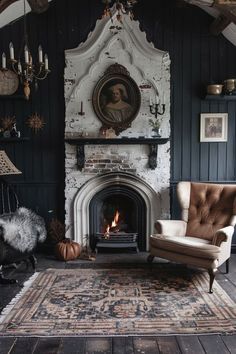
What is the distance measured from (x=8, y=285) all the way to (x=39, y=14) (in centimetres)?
381

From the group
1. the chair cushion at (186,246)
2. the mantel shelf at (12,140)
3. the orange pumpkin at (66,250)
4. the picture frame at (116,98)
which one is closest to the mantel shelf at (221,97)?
the picture frame at (116,98)

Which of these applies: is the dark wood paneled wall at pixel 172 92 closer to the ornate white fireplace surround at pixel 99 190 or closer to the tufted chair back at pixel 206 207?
the ornate white fireplace surround at pixel 99 190

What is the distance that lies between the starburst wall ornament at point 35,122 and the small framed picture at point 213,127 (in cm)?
239

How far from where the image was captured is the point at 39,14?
17.5 feet

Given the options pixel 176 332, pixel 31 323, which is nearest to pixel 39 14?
pixel 31 323

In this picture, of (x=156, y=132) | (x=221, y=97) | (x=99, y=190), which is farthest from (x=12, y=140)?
(x=221, y=97)

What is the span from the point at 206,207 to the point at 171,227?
551 millimetres

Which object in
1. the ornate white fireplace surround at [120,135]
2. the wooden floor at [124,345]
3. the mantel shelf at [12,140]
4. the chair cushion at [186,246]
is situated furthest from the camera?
the ornate white fireplace surround at [120,135]

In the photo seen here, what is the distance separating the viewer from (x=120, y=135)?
5379mm

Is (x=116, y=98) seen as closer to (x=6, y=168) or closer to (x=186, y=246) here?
(x=6, y=168)

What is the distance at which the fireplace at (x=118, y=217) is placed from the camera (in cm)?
542

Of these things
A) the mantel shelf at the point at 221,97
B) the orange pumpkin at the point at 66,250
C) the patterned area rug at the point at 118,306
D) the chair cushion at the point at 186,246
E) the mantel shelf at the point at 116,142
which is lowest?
the patterned area rug at the point at 118,306

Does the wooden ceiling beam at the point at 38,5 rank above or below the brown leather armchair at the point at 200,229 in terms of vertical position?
above

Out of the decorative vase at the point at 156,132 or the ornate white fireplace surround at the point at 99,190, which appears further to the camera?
the ornate white fireplace surround at the point at 99,190
